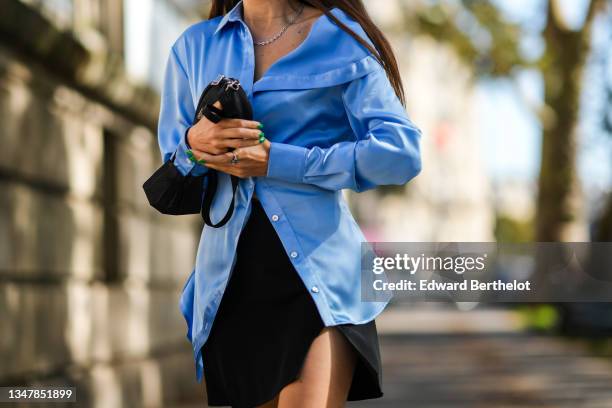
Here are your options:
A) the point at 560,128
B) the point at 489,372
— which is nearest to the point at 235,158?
the point at 489,372

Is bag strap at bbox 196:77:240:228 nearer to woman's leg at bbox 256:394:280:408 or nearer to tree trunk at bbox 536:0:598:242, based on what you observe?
woman's leg at bbox 256:394:280:408

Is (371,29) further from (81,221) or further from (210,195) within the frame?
(81,221)

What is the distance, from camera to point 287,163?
2490 mm

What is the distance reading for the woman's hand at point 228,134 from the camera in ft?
8.04

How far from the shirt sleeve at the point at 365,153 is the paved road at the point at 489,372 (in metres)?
7.38

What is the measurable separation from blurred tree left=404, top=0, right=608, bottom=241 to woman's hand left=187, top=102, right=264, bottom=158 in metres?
18.0

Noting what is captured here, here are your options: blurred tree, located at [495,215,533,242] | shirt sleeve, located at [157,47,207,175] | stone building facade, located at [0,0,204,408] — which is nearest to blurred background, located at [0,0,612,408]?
stone building facade, located at [0,0,204,408]

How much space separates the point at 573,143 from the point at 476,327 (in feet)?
20.7

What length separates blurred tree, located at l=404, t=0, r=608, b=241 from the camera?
20016 millimetres

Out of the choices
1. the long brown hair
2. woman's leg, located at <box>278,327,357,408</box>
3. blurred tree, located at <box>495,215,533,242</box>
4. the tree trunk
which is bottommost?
woman's leg, located at <box>278,327,357,408</box>

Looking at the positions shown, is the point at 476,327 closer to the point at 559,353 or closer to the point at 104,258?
the point at 559,353

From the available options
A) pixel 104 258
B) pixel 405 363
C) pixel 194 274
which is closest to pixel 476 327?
pixel 405 363

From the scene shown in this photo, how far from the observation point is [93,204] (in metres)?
8.41

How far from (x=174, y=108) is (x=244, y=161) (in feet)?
1.13
